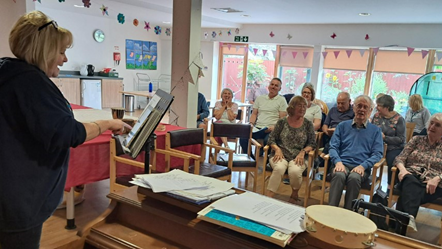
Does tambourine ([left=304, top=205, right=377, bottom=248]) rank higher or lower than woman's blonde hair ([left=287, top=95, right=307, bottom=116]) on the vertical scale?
lower

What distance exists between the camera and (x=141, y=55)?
34.8ft

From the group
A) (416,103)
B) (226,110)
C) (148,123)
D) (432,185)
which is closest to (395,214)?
(148,123)

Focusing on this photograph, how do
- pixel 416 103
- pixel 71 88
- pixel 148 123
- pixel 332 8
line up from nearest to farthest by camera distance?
pixel 148 123 → pixel 416 103 → pixel 332 8 → pixel 71 88

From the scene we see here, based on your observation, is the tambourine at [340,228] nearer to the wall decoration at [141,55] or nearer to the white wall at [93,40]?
the white wall at [93,40]

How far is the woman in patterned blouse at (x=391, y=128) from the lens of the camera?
12.2 ft

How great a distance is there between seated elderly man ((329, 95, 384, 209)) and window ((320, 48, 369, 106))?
197 inches

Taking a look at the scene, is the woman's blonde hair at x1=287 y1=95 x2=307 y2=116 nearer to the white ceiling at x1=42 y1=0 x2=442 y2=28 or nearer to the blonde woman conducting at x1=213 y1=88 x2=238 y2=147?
the blonde woman conducting at x1=213 y1=88 x2=238 y2=147

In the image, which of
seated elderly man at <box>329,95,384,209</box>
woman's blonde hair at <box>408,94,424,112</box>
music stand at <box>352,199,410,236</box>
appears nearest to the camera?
music stand at <box>352,199,410,236</box>

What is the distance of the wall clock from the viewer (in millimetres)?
9098

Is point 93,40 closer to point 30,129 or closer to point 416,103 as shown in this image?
point 416,103

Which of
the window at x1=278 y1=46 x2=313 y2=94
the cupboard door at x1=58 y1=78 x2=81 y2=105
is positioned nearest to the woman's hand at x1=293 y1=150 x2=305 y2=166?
the window at x1=278 y1=46 x2=313 y2=94

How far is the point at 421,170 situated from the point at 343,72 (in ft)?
18.2

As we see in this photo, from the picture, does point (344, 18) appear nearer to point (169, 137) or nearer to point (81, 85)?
point (169, 137)

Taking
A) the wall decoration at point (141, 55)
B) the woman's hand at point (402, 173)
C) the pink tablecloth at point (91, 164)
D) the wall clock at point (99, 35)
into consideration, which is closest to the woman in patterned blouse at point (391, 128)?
the woman's hand at point (402, 173)
